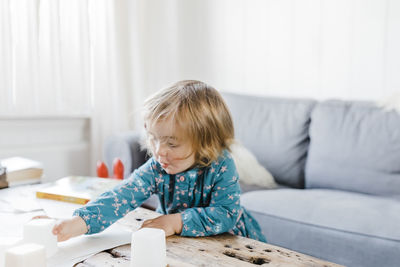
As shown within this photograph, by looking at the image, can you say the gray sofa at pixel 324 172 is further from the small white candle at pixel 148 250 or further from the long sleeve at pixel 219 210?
the small white candle at pixel 148 250

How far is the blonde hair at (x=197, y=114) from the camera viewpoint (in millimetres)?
970

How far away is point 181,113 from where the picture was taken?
966mm

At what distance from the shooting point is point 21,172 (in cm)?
142

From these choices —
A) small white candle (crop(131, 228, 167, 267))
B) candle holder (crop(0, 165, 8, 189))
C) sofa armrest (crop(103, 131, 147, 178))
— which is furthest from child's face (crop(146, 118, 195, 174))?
sofa armrest (crop(103, 131, 147, 178))

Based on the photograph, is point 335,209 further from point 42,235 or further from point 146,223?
point 42,235

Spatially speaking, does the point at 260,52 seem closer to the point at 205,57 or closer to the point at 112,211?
the point at 205,57

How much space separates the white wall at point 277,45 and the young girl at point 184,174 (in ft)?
5.20

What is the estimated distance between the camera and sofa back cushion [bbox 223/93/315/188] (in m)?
2.15

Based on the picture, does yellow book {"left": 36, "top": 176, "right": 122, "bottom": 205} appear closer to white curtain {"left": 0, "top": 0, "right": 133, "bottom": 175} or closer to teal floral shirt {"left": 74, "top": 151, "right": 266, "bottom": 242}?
teal floral shirt {"left": 74, "top": 151, "right": 266, "bottom": 242}

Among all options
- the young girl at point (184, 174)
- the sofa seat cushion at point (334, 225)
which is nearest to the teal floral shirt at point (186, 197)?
the young girl at point (184, 174)

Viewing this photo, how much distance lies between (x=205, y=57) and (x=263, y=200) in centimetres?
145

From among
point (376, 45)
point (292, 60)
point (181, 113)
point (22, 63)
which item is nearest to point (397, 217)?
point (181, 113)

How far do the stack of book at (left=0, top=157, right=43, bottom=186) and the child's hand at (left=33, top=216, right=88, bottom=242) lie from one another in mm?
608

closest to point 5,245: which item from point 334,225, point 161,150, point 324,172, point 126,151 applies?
point 161,150
